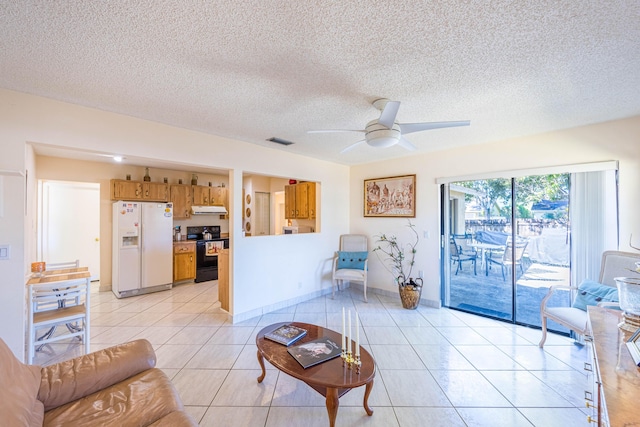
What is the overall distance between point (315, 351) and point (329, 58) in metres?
2.07

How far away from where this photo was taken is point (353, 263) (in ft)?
15.2

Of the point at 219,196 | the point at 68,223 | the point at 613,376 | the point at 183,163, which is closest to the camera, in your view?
the point at 613,376

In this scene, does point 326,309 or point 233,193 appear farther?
point 326,309

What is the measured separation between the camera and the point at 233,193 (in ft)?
11.2

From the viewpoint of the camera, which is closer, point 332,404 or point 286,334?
point 332,404

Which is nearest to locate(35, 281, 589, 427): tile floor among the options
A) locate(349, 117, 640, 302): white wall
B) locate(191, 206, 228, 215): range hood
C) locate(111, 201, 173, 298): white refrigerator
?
locate(111, 201, 173, 298): white refrigerator

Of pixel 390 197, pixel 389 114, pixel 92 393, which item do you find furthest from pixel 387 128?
pixel 92 393

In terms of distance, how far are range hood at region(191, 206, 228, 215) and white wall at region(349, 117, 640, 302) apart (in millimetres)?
3108

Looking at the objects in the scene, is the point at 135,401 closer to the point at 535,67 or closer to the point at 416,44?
the point at 416,44

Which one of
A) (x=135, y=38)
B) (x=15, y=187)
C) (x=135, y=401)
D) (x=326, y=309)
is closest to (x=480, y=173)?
(x=326, y=309)

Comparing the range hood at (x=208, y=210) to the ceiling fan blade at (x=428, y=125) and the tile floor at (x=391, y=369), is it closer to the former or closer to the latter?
the tile floor at (x=391, y=369)

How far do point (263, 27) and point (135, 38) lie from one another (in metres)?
0.79

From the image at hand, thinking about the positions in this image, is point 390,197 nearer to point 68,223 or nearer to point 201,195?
point 201,195

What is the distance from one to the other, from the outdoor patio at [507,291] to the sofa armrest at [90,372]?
4.08 meters
